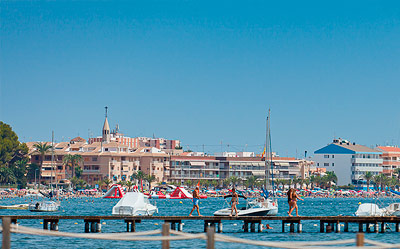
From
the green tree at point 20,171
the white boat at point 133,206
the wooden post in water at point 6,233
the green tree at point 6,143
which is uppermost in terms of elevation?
the green tree at point 6,143

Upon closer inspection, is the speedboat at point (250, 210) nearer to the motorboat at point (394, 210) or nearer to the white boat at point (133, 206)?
the motorboat at point (394, 210)

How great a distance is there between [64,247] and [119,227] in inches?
663

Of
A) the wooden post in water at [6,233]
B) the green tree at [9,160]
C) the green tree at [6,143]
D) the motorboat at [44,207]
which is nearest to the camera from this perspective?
the wooden post in water at [6,233]

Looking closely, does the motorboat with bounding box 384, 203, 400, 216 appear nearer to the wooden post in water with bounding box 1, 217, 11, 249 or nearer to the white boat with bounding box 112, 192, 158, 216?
the white boat with bounding box 112, 192, 158, 216

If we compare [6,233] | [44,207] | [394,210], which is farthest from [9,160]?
[6,233]

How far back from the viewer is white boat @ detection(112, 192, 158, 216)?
233ft

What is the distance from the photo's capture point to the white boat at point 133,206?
233 feet

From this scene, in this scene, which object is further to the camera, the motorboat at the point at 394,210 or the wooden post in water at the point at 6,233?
the motorboat at the point at 394,210

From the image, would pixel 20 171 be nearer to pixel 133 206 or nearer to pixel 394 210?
pixel 133 206

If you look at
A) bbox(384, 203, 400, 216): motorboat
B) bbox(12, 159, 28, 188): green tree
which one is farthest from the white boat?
bbox(12, 159, 28, 188): green tree

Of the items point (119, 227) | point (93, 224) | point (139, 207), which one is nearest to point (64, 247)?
point (93, 224)

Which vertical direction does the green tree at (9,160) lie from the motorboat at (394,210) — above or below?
above

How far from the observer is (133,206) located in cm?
7162

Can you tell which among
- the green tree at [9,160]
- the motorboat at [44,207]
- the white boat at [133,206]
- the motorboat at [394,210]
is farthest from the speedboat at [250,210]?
the green tree at [9,160]
